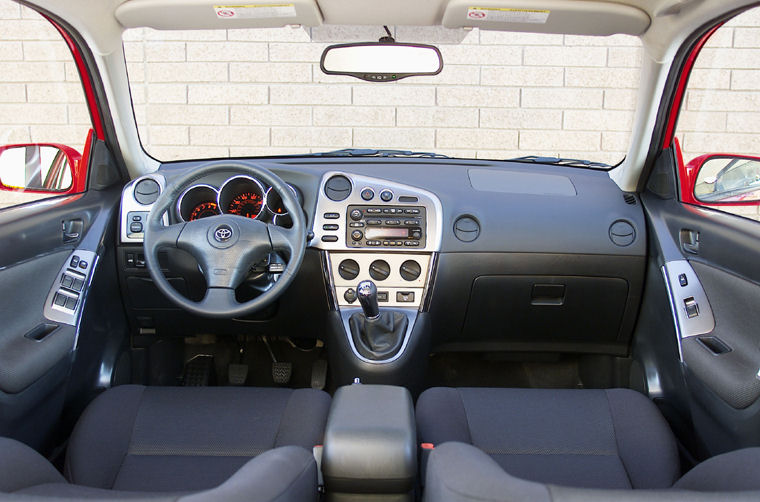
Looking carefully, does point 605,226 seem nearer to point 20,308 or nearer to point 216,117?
point 20,308

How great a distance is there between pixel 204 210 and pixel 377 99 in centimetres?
299

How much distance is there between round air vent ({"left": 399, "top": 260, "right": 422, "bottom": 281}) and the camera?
2.51m

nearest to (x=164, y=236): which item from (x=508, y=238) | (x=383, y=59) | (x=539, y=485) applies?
(x=383, y=59)

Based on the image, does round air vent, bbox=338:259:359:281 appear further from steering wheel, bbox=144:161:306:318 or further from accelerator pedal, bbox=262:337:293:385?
accelerator pedal, bbox=262:337:293:385

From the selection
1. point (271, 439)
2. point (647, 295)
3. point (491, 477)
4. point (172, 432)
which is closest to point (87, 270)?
point (172, 432)

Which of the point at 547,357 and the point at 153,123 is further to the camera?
the point at 153,123

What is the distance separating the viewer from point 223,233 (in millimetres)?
2049

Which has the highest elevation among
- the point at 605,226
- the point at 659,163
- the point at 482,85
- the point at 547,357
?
the point at 482,85

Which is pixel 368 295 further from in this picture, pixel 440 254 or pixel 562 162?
pixel 562 162

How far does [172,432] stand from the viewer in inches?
73.9

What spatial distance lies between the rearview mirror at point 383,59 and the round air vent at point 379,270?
2.55 feet

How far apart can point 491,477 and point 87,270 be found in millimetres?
1884

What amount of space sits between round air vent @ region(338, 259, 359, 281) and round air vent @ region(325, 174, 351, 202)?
0.26 meters

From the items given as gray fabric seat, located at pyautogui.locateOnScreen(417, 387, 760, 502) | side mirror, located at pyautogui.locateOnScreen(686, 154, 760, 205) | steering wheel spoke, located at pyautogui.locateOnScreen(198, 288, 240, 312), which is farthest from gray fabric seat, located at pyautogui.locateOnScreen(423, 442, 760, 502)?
side mirror, located at pyautogui.locateOnScreen(686, 154, 760, 205)
